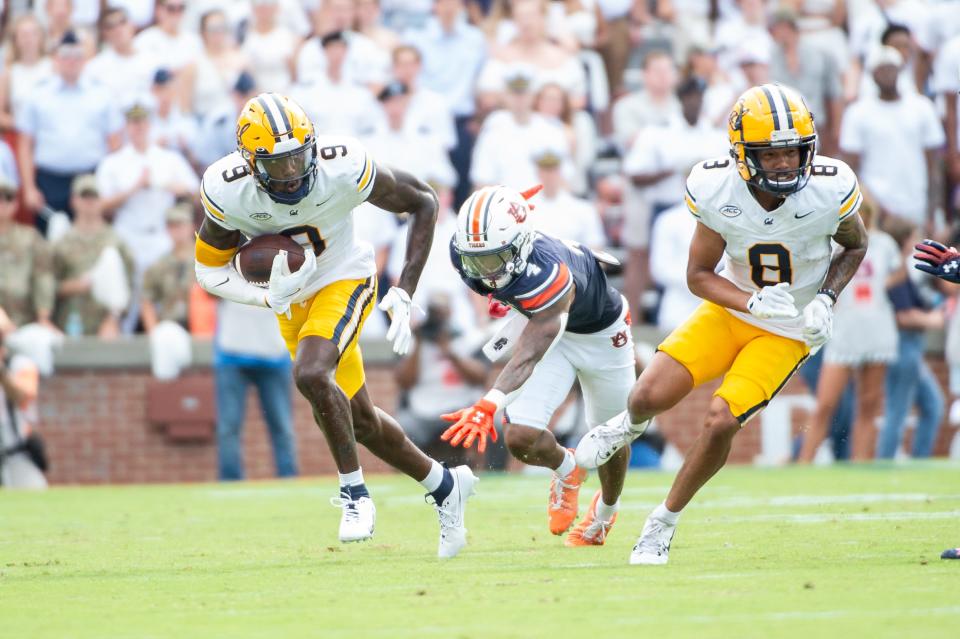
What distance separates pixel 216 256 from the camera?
24.1ft

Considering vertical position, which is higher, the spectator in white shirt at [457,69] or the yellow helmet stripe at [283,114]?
the yellow helmet stripe at [283,114]

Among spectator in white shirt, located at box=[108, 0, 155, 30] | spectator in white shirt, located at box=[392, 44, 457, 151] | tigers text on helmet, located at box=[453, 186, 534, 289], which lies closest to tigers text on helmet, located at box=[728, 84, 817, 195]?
tigers text on helmet, located at box=[453, 186, 534, 289]

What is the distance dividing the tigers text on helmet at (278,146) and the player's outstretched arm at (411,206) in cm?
44

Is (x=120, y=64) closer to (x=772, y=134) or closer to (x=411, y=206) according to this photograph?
(x=411, y=206)

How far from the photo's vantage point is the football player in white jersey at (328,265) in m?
6.86

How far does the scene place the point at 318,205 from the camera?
7.21m

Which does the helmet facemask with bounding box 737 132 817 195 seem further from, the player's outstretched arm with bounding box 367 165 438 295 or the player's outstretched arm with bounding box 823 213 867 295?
the player's outstretched arm with bounding box 367 165 438 295

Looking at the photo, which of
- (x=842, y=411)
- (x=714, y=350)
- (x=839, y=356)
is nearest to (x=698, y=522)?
(x=714, y=350)

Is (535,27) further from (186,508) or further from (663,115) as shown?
(186,508)

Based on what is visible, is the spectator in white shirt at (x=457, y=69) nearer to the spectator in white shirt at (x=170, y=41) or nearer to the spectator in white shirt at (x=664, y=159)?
the spectator in white shirt at (x=664, y=159)

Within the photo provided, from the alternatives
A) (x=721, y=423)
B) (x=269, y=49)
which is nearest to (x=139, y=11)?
(x=269, y=49)

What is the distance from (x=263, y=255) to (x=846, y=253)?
2549 mm

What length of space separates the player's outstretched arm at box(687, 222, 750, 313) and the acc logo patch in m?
0.13

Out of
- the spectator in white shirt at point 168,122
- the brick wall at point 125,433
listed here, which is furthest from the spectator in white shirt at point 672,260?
the spectator in white shirt at point 168,122
